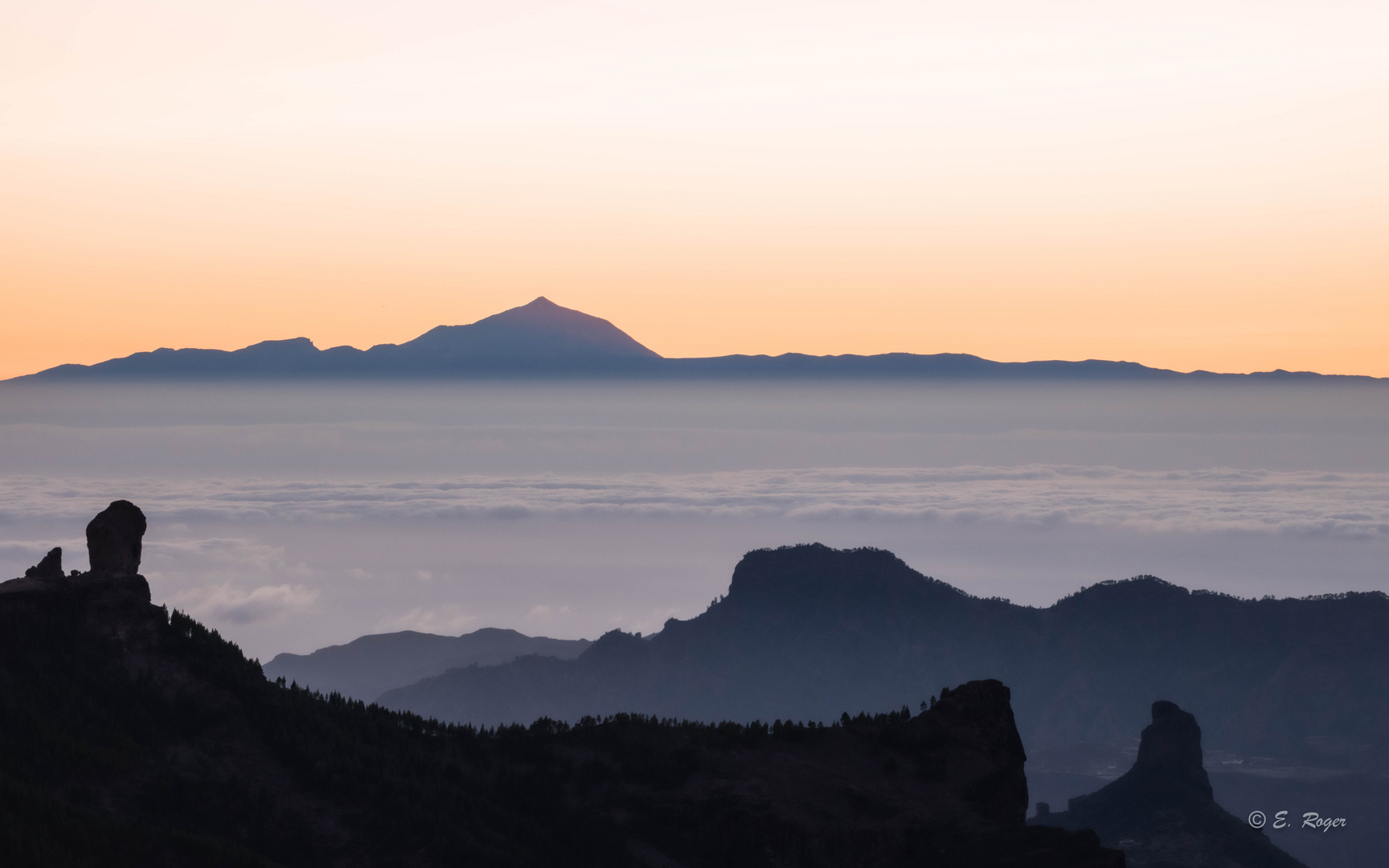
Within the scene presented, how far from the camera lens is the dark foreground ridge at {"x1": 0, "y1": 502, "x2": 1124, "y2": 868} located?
128 feet

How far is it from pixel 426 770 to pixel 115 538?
569 inches

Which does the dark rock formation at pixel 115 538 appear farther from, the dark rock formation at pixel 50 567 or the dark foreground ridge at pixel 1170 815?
the dark foreground ridge at pixel 1170 815

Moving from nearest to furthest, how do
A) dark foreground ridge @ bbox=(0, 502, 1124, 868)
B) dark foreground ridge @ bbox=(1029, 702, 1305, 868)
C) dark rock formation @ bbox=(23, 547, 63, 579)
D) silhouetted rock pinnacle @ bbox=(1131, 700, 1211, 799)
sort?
dark foreground ridge @ bbox=(0, 502, 1124, 868) < dark rock formation @ bbox=(23, 547, 63, 579) < dark foreground ridge @ bbox=(1029, 702, 1305, 868) < silhouetted rock pinnacle @ bbox=(1131, 700, 1211, 799)

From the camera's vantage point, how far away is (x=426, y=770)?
147 feet

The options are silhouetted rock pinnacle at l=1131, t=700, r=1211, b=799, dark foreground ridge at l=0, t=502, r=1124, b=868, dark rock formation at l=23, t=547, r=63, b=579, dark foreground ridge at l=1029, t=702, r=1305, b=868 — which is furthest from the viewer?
silhouetted rock pinnacle at l=1131, t=700, r=1211, b=799

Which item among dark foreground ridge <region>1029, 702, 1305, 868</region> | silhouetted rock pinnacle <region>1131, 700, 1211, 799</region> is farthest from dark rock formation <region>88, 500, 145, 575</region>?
silhouetted rock pinnacle <region>1131, 700, 1211, 799</region>

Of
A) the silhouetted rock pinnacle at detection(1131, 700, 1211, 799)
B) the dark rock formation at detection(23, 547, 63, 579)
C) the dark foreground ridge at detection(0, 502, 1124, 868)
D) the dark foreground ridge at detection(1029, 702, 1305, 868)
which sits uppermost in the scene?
the dark rock formation at detection(23, 547, 63, 579)

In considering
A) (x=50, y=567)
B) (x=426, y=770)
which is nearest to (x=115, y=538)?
(x=50, y=567)

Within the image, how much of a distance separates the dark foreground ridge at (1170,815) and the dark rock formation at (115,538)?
359 feet

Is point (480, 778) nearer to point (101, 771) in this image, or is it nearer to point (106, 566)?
point (101, 771)

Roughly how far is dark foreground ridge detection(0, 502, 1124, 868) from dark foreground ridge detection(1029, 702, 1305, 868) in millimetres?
94409

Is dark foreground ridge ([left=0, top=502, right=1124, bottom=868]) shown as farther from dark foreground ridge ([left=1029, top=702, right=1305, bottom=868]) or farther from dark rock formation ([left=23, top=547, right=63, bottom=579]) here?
dark foreground ridge ([left=1029, top=702, right=1305, bottom=868])

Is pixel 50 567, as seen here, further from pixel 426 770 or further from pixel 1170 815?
pixel 1170 815

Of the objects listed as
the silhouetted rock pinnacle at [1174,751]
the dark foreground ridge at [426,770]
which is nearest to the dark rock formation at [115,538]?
the dark foreground ridge at [426,770]
